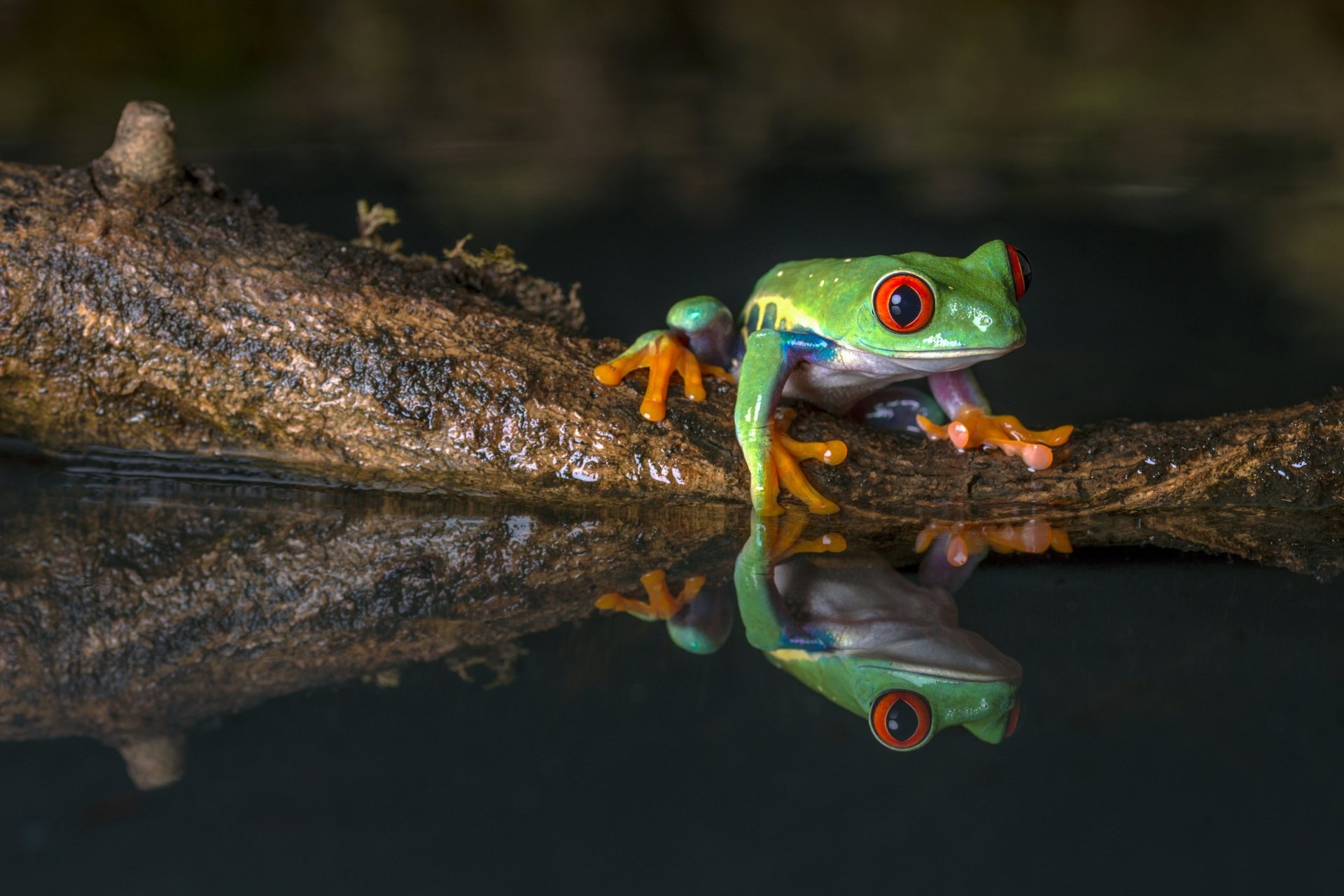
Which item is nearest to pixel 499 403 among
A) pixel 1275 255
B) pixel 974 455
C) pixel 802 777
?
pixel 974 455

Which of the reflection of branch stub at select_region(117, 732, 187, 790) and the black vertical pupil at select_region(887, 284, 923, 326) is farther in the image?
the black vertical pupil at select_region(887, 284, 923, 326)

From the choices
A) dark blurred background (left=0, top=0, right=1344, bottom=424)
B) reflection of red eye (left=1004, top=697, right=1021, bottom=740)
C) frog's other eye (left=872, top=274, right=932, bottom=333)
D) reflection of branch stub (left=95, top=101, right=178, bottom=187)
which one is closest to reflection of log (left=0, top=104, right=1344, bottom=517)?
reflection of branch stub (left=95, top=101, right=178, bottom=187)

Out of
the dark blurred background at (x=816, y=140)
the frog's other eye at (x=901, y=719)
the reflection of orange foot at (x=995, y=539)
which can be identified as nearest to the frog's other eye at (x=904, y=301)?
the reflection of orange foot at (x=995, y=539)

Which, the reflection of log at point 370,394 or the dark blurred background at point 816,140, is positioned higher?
the dark blurred background at point 816,140

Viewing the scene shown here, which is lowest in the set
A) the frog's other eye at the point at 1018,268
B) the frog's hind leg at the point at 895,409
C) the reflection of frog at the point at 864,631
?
the reflection of frog at the point at 864,631

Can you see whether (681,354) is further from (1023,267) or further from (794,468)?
(1023,267)

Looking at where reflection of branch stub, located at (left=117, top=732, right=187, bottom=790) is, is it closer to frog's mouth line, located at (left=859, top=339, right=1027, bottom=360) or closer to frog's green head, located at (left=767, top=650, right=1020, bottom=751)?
frog's green head, located at (left=767, top=650, right=1020, bottom=751)

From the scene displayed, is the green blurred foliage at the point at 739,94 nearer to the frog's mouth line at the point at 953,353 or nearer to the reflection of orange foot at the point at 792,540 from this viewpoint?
the frog's mouth line at the point at 953,353
